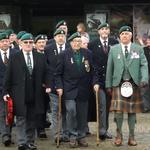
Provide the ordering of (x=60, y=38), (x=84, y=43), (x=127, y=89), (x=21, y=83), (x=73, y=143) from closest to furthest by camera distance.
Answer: (x=21, y=83) < (x=73, y=143) < (x=127, y=89) < (x=60, y=38) < (x=84, y=43)

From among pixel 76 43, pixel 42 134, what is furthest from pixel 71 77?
pixel 42 134

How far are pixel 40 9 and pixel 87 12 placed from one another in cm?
147

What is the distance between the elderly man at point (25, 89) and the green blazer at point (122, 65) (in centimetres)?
124

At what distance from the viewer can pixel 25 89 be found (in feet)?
33.9

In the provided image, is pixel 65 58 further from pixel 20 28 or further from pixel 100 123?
pixel 20 28

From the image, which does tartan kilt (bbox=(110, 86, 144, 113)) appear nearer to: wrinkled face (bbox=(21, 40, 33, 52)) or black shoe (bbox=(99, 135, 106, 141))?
black shoe (bbox=(99, 135, 106, 141))

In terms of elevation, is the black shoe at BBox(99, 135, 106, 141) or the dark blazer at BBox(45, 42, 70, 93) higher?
the dark blazer at BBox(45, 42, 70, 93)

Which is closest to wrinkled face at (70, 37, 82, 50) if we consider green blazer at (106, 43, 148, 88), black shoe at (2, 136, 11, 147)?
green blazer at (106, 43, 148, 88)

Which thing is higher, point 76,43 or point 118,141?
point 76,43

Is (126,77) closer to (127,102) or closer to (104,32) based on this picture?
(127,102)

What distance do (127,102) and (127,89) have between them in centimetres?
24

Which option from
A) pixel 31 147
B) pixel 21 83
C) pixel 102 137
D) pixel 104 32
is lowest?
pixel 31 147

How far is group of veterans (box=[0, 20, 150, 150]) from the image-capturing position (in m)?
10.4

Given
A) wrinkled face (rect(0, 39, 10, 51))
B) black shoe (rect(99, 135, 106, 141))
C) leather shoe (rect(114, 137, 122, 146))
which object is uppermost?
wrinkled face (rect(0, 39, 10, 51))
